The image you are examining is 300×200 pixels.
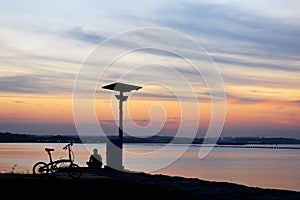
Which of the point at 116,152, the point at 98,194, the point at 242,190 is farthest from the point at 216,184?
the point at 116,152

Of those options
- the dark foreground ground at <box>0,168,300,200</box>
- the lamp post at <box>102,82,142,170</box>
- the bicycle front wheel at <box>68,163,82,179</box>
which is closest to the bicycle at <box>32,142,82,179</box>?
the bicycle front wheel at <box>68,163,82,179</box>

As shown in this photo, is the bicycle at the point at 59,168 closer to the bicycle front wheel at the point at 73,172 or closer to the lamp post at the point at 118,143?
the bicycle front wheel at the point at 73,172

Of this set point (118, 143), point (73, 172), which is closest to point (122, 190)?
point (73, 172)

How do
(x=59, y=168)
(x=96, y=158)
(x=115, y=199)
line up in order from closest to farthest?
(x=115, y=199)
(x=59, y=168)
(x=96, y=158)

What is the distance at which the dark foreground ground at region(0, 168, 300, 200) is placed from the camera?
1230cm

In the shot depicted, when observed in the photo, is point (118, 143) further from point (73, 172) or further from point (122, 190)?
point (122, 190)

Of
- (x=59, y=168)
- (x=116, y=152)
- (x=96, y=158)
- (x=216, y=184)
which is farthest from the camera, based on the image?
(x=96, y=158)

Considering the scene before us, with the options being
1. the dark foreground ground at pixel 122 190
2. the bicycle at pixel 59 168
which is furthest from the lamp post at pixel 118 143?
the dark foreground ground at pixel 122 190

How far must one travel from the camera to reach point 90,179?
16.0m

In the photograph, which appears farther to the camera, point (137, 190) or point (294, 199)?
point (137, 190)

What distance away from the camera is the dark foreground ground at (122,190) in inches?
484

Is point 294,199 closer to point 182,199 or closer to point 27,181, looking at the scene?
point 182,199

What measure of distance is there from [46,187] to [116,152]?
8.48 metres

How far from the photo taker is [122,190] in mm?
13297
